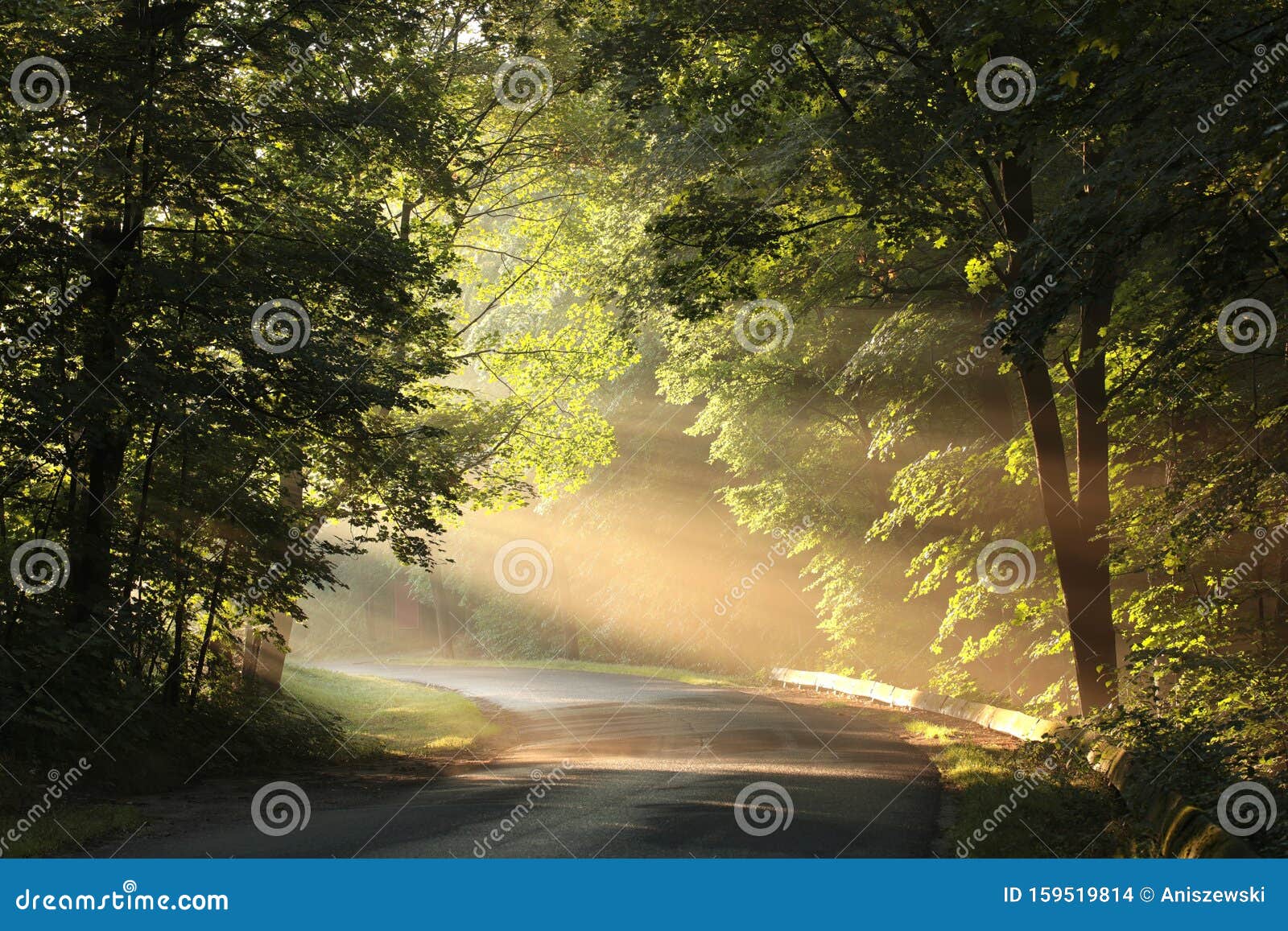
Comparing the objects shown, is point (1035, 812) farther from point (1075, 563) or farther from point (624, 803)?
point (1075, 563)

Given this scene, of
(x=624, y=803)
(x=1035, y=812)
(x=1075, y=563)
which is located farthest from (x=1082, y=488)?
(x=624, y=803)

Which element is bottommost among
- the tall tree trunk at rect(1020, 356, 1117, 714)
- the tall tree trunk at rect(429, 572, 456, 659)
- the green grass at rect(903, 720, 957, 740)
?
the green grass at rect(903, 720, 957, 740)

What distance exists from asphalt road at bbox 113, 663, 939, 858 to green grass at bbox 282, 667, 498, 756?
1780 mm

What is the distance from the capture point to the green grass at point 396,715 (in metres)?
19.7

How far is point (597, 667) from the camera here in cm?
4819

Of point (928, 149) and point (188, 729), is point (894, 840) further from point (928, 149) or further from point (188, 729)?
point (188, 729)

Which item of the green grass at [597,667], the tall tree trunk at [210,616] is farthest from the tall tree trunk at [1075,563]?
the green grass at [597,667]

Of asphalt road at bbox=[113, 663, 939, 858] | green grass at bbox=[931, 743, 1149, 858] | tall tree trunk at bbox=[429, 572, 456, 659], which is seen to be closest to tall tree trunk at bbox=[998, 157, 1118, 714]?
green grass at bbox=[931, 743, 1149, 858]


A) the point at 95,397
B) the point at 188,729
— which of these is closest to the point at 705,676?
the point at 188,729

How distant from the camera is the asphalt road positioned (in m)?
8.96

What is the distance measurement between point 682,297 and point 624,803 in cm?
675

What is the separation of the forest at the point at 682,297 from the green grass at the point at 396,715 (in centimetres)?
180

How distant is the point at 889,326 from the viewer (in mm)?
19281

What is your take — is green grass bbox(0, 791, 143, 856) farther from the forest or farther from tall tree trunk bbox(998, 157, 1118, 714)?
tall tree trunk bbox(998, 157, 1118, 714)
